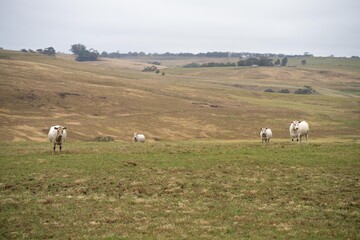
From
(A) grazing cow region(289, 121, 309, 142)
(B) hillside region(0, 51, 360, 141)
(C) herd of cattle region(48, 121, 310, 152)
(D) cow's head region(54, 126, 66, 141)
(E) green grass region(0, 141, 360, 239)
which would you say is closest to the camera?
(E) green grass region(0, 141, 360, 239)

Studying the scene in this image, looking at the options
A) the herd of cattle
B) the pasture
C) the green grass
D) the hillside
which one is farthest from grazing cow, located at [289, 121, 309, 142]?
the hillside

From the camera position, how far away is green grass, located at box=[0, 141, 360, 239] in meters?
14.8

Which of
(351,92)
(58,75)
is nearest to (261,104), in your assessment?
(58,75)

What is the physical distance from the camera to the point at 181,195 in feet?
63.6

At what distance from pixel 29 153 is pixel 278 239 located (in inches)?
872

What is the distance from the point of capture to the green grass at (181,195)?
14766 millimetres

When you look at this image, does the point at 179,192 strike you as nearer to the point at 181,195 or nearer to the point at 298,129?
the point at 181,195

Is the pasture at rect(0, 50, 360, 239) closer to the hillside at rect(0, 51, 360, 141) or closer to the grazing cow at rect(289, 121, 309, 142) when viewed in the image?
the grazing cow at rect(289, 121, 309, 142)

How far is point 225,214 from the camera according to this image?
1644 cm

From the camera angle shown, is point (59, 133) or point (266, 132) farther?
point (266, 132)

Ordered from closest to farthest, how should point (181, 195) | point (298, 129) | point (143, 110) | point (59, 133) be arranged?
1. point (181, 195)
2. point (59, 133)
3. point (298, 129)
4. point (143, 110)

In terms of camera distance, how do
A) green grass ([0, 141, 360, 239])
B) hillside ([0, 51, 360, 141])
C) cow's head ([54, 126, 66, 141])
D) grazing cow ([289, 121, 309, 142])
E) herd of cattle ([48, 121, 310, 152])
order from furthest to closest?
1. hillside ([0, 51, 360, 141])
2. grazing cow ([289, 121, 309, 142])
3. herd of cattle ([48, 121, 310, 152])
4. cow's head ([54, 126, 66, 141])
5. green grass ([0, 141, 360, 239])

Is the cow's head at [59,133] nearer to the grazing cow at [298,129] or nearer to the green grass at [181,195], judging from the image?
the green grass at [181,195]

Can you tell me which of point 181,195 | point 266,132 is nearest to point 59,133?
point 181,195
